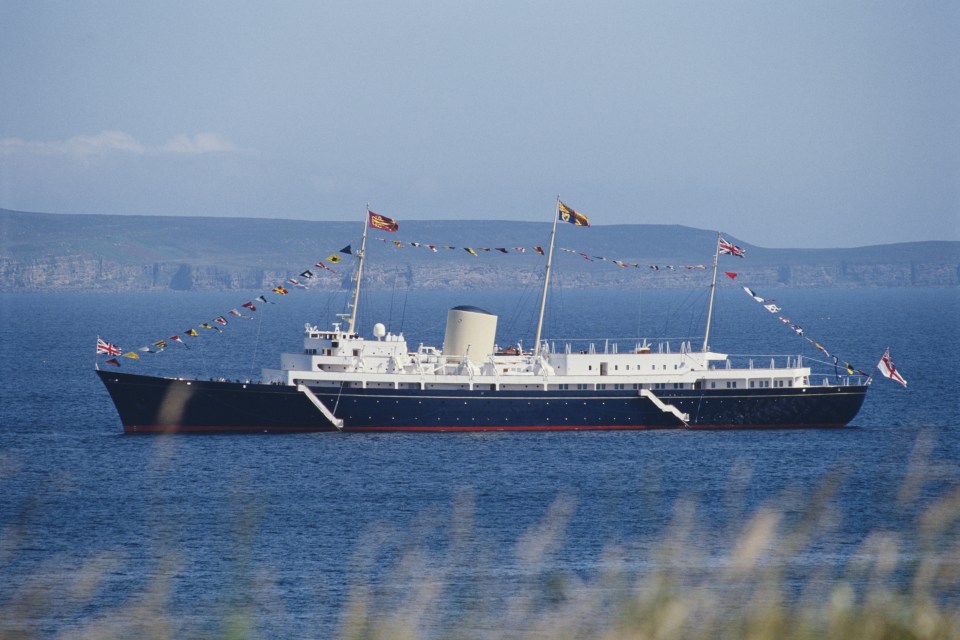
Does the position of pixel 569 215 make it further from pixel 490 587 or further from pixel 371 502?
pixel 490 587

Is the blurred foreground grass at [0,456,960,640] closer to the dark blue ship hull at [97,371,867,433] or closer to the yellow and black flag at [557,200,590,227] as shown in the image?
the dark blue ship hull at [97,371,867,433]

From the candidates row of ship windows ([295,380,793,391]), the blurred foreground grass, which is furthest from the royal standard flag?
the blurred foreground grass

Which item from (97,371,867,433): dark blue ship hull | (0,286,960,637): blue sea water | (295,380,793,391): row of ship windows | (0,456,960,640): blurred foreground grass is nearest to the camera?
(0,456,960,640): blurred foreground grass

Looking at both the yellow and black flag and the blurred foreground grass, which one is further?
the yellow and black flag

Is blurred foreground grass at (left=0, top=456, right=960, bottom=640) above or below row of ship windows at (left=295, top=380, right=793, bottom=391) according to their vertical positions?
below

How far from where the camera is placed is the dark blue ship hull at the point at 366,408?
61469mm

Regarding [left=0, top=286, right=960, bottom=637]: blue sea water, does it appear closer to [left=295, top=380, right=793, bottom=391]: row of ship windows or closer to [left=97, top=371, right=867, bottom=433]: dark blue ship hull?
[left=97, top=371, right=867, bottom=433]: dark blue ship hull

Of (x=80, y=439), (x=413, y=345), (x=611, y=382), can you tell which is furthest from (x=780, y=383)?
(x=413, y=345)

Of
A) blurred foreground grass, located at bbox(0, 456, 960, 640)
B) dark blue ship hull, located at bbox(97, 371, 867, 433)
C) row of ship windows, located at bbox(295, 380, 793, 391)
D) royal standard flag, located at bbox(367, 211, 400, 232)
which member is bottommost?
blurred foreground grass, located at bbox(0, 456, 960, 640)

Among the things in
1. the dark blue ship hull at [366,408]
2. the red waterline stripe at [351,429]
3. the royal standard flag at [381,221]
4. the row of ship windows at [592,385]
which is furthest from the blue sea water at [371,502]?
the royal standard flag at [381,221]

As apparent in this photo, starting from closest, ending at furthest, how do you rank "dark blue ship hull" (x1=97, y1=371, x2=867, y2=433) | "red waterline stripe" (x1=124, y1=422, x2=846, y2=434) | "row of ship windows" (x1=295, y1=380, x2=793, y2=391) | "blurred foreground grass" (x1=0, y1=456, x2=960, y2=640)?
"blurred foreground grass" (x1=0, y1=456, x2=960, y2=640) → "dark blue ship hull" (x1=97, y1=371, x2=867, y2=433) → "row of ship windows" (x1=295, y1=380, x2=793, y2=391) → "red waterline stripe" (x1=124, y1=422, x2=846, y2=434)

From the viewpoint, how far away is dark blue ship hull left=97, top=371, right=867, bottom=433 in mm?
61469

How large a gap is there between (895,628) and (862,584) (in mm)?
26168

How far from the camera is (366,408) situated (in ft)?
202
